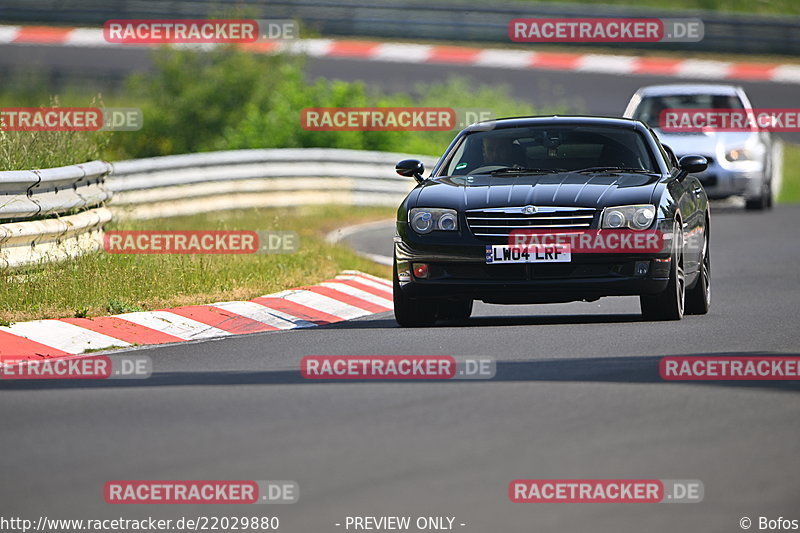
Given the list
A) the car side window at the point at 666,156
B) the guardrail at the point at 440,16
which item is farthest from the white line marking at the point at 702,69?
the car side window at the point at 666,156

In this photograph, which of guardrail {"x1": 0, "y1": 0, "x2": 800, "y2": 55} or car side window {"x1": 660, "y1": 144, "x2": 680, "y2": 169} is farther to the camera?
guardrail {"x1": 0, "y1": 0, "x2": 800, "y2": 55}

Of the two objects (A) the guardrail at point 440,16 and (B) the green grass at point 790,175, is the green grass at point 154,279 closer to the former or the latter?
(B) the green grass at point 790,175

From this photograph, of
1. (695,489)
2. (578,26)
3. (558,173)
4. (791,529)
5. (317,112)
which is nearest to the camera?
(791,529)

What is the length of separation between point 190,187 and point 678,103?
690 centimetres

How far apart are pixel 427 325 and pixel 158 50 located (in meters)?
18.4

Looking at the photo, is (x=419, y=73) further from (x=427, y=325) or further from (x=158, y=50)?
(x=427, y=325)

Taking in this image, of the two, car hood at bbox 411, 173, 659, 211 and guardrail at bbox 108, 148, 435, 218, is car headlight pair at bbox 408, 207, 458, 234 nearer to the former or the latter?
car hood at bbox 411, 173, 659, 211

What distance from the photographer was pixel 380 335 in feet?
36.7

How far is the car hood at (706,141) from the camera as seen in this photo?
2273 centimetres

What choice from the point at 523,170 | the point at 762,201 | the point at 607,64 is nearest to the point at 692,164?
the point at 523,170

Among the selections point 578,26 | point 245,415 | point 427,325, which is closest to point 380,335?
point 427,325

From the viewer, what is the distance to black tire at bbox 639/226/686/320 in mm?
11414

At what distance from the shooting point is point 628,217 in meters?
11.2

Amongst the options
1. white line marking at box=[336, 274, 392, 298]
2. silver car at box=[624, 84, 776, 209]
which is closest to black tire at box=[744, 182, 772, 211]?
silver car at box=[624, 84, 776, 209]
